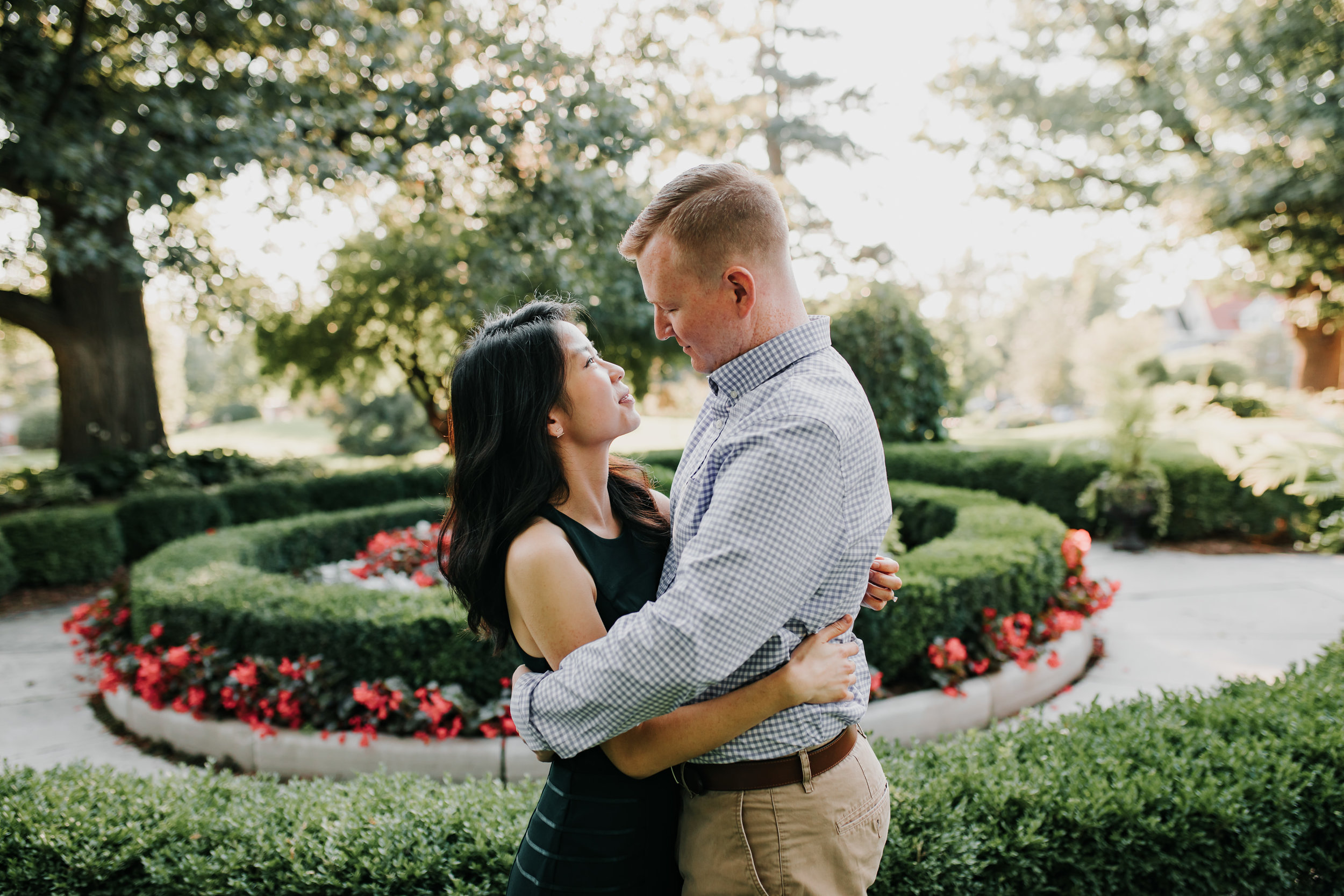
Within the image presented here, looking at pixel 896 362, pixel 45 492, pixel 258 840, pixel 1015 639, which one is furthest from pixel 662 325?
pixel 45 492

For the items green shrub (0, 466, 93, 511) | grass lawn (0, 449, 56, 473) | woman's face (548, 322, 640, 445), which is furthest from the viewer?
grass lawn (0, 449, 56, 473)

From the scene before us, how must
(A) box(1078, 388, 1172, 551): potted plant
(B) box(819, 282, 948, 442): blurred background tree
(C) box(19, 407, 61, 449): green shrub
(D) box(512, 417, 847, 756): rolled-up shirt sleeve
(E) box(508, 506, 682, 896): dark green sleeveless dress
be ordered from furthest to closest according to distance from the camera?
(C) box(19, 407, 61, 449): green shrub, (B) box(819, 282, 948, 442): blurred background tree, (A) box(1078, 388, 1172, 551): potted plant, (E) box(508, 506, 682, 896): dark green sleeveless dress, (D) box(512, 417, 847, 756): rolled-up shirt sleeve

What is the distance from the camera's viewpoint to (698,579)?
3.75 feet

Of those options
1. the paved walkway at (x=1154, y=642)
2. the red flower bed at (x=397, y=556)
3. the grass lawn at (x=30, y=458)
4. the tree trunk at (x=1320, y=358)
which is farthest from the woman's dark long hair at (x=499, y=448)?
the grass lawn at (x=30, y=458)

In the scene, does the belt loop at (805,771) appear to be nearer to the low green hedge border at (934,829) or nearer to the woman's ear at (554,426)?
the woman's ear at (554,426)

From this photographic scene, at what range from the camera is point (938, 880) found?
2371mm

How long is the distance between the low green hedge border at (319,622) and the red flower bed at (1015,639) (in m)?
2.30

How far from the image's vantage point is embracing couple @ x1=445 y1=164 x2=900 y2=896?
3.87 feet

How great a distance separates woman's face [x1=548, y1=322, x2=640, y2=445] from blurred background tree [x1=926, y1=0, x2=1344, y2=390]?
1694cm

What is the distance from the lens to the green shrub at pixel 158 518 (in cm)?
920

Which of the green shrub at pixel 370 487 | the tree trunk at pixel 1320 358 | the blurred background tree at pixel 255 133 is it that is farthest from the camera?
the tree trunk at pixel 1320 358

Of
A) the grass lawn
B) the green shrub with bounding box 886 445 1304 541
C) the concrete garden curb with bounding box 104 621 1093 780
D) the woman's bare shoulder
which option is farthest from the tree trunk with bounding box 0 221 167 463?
the grass lawn

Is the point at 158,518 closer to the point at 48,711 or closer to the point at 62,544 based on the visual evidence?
the point at 62,544

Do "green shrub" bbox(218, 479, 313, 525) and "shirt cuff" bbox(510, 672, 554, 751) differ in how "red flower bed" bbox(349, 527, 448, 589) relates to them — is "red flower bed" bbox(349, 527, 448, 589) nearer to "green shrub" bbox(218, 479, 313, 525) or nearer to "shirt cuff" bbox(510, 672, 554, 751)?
"green shrub" bbox(218, 479, 313, 525)
